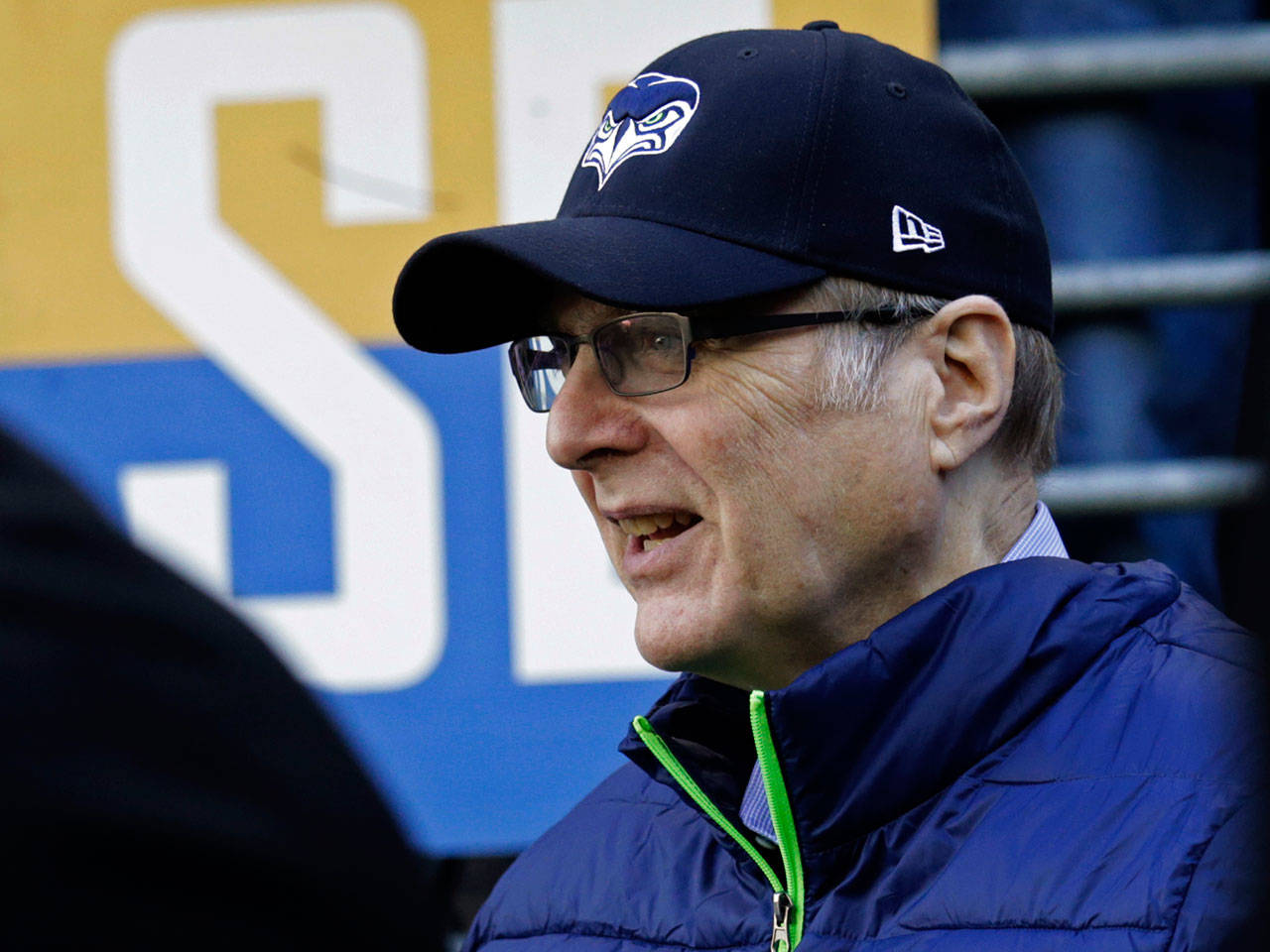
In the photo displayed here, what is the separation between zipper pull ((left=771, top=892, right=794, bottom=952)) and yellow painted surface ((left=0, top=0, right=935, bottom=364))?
4.79 ft

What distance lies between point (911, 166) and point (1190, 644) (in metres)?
0.53

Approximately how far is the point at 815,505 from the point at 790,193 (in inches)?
12.1

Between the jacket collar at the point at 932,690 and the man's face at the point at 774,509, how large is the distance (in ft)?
0.45

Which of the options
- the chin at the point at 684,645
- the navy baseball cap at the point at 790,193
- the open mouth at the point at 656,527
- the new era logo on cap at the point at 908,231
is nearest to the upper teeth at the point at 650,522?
the open mouth at the point at 656,527

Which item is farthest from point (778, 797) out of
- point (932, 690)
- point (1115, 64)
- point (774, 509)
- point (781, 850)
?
point (1115, 64)

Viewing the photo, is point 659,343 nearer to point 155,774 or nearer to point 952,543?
point 952,543

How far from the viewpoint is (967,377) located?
1.61m

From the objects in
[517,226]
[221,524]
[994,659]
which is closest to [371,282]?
[221,524]

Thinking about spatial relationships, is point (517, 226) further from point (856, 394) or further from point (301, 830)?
point (301, 830)

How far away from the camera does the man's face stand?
156 centimetres

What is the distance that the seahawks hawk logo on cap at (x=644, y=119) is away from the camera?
162cm

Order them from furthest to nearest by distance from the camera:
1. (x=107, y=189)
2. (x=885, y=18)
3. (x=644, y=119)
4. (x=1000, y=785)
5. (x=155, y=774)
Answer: (x=107, y=189)
(x=885, y=18)
(x=644, y=119)
(x=1000, y=785)
(x=155, y=774)

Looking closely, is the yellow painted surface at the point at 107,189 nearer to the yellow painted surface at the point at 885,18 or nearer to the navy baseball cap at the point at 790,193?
the yellow painted surface at the point at 885,18

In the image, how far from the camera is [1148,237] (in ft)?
9.22
